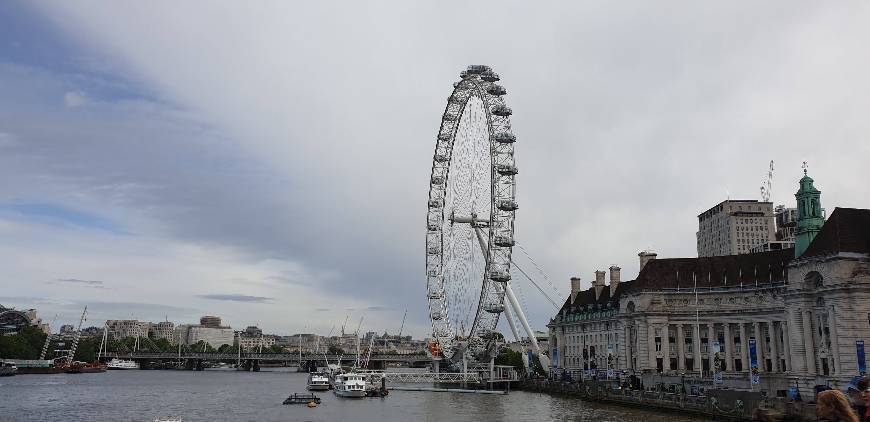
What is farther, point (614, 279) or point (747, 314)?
point (614, 279)

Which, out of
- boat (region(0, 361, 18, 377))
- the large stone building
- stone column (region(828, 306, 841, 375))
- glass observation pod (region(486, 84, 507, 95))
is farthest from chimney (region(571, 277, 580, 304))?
boat (region(0, 361, 18, 377))

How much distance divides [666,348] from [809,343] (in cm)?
2672

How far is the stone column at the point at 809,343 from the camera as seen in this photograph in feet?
247

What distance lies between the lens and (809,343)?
75.4 m

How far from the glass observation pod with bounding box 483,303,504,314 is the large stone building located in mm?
16847

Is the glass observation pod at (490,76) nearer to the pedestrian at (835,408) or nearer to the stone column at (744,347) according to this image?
the stone column at (744,347)

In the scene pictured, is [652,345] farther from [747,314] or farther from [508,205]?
[508,205]

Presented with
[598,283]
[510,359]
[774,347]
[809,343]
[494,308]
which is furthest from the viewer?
[510,359]

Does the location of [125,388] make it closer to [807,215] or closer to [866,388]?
[807,215]

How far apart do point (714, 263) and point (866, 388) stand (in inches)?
3792

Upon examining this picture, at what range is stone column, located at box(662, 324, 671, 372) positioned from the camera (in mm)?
100500

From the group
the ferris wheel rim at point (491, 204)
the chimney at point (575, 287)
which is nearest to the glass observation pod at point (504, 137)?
the ferris wheel rim at point (491, 204)

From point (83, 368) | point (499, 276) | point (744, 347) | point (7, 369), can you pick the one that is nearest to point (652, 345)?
point (744, 347)

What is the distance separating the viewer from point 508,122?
9862cm
